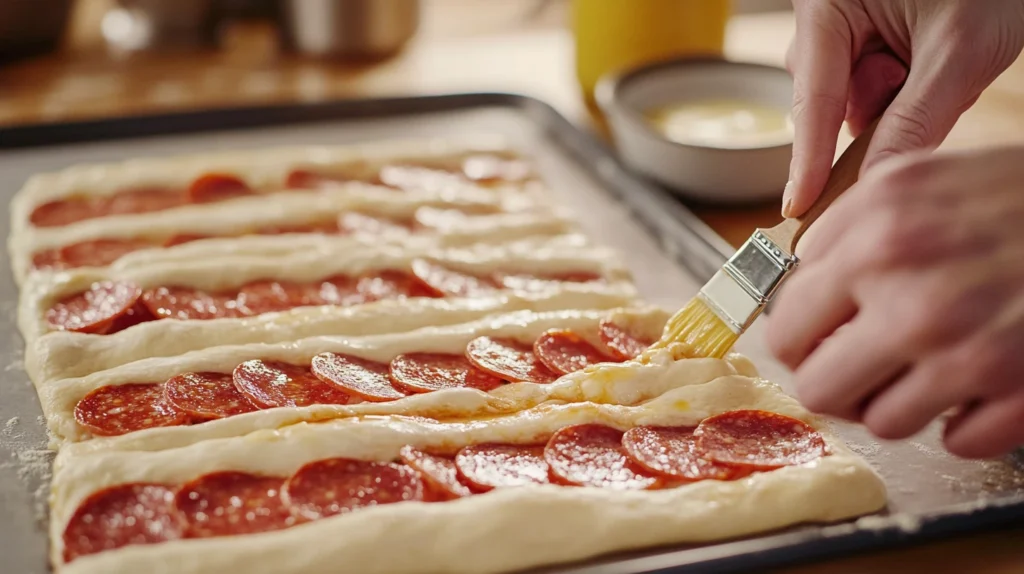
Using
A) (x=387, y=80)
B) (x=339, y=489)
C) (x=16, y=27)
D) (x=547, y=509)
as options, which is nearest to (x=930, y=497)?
(x=547, y=509)

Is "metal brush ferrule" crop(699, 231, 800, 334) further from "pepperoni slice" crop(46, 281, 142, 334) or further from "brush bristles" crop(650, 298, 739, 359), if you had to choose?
"pepperoni slice" crop(46, 281, 142, 334)

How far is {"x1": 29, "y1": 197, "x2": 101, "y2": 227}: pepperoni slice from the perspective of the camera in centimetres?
275

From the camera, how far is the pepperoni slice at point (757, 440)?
1809mm

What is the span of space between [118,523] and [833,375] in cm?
123

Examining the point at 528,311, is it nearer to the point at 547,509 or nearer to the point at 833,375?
the point at 547,509

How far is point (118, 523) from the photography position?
5.38 ft

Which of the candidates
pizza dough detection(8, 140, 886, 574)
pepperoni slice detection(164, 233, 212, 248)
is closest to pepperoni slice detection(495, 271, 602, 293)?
pizza dough detection(8, 140, 886, 574)

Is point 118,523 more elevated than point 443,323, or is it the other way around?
point 443,323

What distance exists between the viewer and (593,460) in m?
1.82

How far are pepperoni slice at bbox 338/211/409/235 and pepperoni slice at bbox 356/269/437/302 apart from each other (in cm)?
28

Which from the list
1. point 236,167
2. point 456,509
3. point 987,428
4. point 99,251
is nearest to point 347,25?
point 236,167

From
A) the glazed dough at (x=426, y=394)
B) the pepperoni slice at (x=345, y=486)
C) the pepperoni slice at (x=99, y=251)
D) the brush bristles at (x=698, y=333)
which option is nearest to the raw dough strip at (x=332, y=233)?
the pepperoni slice at (x=99, y=251)

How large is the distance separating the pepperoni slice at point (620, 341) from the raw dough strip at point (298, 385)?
0.06 feet

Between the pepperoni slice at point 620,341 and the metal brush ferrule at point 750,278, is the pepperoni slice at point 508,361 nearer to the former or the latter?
the pepperoni slice at point 620,341
